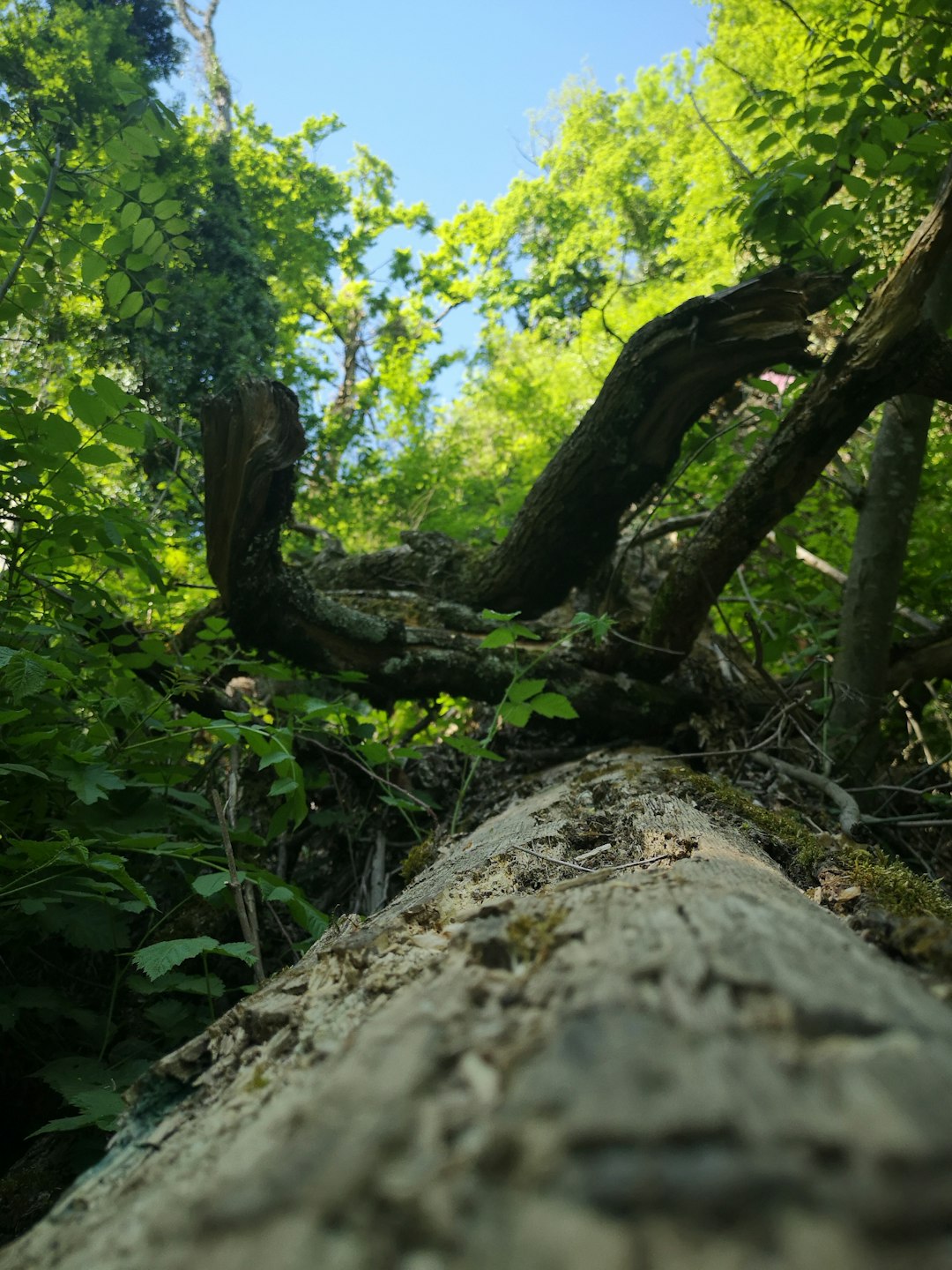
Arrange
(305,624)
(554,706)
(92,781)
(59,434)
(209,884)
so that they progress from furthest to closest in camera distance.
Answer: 1. (305,624)
2. (554,706)
3. (59,434)
4. (92,781)
5. (209,884)

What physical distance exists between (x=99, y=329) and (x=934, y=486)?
7145 millimetres

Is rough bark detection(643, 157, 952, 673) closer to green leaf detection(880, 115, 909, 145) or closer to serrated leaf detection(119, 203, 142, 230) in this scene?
green leaf detection(880, 115, 909, 145)

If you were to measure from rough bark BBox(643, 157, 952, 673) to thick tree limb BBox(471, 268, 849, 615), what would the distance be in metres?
0.39

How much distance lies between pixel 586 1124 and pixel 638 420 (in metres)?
3.12

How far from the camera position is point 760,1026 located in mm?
432

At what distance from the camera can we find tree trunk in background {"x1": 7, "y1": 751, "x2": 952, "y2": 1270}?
32 centimetres

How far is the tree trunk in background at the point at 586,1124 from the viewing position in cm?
32

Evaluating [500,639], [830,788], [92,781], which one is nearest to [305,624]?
[500,639]

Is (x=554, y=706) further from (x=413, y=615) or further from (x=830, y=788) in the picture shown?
(x=413, y=615)

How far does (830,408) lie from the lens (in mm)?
2572

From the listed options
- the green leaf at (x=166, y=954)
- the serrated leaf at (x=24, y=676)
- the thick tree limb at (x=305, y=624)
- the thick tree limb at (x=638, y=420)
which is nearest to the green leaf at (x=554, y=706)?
the thick tree limb at (x=305, y=624)

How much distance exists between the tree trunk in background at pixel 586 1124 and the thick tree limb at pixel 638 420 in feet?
9.12

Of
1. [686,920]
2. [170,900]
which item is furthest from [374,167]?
[686,920]

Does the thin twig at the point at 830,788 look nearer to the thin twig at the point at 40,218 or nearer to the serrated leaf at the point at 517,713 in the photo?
the serrated leaf at the point at 517,713
